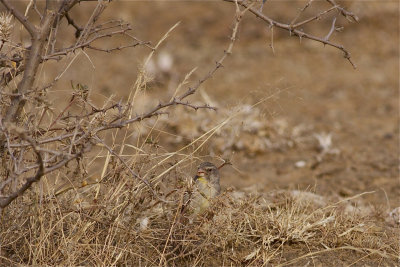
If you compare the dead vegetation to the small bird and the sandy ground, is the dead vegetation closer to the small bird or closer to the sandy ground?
the small bird

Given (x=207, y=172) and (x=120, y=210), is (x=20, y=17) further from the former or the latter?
(x=207, y=172)

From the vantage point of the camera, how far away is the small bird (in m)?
3.62

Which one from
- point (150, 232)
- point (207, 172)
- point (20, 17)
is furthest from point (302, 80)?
point (20, 17)

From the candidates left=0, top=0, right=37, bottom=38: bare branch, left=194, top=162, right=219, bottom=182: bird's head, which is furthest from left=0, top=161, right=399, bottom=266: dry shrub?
left=0, top=0, right=37, bottom=38: bare branch

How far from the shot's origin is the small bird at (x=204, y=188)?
11.9ft

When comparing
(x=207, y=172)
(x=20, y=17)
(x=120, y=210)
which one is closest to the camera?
(x=20, y=17)

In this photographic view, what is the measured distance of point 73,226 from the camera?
3.52 metres

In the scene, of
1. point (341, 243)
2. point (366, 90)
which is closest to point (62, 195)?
point (341, 243)

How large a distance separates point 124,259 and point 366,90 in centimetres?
737

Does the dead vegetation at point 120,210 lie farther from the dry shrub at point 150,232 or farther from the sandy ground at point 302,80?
the sandy ground at point 302,80

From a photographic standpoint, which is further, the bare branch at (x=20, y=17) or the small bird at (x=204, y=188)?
the small bird at (x=204, y=188)

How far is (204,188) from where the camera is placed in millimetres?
3799

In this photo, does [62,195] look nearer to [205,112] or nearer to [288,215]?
[288,215]

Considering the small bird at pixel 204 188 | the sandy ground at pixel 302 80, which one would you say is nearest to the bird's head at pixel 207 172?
the small bird at pixel 204 188
